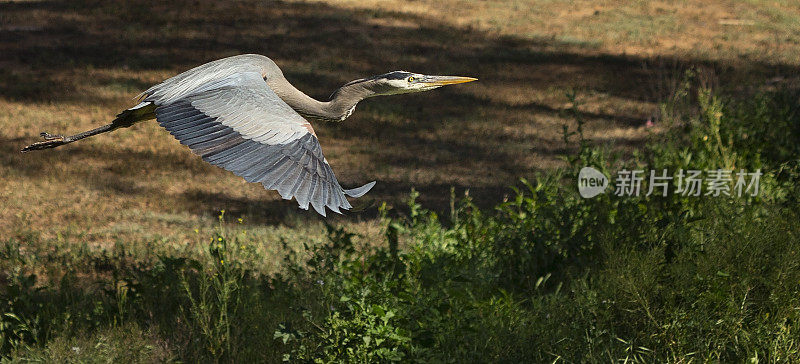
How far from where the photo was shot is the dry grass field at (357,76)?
24.0 ft

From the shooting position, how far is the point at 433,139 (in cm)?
907

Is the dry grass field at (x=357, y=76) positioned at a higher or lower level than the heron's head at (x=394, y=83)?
lower

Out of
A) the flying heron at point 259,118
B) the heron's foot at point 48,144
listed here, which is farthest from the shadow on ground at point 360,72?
the flying heron at point 259,118

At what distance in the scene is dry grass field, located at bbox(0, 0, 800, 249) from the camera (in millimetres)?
7324

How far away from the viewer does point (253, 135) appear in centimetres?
360

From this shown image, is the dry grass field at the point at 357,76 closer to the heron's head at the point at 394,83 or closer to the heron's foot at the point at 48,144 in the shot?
the heron's foot at the point at 48,144

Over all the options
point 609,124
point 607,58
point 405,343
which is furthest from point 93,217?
point 607,58

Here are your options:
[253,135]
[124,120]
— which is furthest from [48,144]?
[253,135]

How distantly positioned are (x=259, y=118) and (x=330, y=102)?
419 mm

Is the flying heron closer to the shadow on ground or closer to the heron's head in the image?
the heron's head

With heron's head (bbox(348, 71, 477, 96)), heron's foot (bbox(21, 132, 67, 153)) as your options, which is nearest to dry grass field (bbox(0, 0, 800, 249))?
heron's foot (bbox(21, 132, 67, 153))

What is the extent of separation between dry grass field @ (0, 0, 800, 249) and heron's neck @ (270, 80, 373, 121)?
266 centimetres

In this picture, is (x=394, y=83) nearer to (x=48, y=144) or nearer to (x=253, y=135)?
(x=253, y=135)

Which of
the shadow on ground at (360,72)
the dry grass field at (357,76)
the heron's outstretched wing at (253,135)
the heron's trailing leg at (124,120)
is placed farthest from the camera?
the shadow on ground at (360,72)
